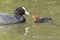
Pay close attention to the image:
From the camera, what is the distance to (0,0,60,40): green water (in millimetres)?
11883

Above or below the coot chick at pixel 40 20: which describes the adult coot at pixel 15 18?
above

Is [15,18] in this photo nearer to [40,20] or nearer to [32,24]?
[32,24]

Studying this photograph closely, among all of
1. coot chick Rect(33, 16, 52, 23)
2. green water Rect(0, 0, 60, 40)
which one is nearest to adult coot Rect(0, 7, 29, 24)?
green water Rect(0, 0, 60, 40)

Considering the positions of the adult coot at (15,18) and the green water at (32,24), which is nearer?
the green water at (32,24)

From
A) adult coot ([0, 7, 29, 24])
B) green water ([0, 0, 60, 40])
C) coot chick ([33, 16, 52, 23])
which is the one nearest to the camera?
green water ([0, 0, 60, 40])

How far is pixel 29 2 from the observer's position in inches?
720

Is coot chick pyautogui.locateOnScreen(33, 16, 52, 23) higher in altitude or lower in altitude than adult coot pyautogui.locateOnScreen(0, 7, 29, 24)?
lower

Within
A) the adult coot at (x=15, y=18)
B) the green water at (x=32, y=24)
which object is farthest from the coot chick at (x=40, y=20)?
the adult coot at (x=15, y=18)

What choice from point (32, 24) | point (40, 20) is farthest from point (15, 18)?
point (40, 20)

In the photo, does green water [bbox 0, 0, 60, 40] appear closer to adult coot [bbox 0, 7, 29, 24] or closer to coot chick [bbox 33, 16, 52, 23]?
coot chick [bbox 33, 16, 52, 23]

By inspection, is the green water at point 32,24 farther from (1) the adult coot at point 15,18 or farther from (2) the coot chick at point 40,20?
(1) the adult coot at point 15,18

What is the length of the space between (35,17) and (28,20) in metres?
0.41

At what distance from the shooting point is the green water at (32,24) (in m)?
11.9

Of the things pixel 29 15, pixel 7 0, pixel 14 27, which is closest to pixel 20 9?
pixel 29 15
